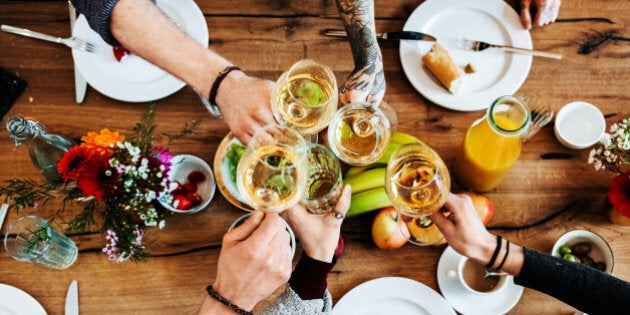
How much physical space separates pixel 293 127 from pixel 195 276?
553 millimetres

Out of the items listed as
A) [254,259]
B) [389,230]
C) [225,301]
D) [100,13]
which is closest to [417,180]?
[389,230]

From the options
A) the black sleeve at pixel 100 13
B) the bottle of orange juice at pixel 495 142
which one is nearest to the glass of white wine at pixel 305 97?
the bottle of orange juice at pixel 495 142

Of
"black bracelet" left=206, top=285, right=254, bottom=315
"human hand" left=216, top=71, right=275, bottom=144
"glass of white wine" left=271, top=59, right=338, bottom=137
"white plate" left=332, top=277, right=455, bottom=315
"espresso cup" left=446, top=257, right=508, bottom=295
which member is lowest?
"white plate" left=332, top=277, right=455, bottom=315

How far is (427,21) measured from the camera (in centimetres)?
150

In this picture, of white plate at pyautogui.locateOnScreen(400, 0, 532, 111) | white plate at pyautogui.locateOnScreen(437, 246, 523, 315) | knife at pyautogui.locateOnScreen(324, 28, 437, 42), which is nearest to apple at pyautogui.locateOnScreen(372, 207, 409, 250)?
white plate at pyautogui.locateOnScreen(437, 246, 523, 315)

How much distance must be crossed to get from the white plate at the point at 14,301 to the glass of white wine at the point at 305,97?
0.85 metres

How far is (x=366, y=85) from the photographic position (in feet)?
4.45

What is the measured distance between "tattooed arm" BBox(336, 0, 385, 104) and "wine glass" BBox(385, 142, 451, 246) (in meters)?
0.32

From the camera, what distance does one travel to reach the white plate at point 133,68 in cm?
144

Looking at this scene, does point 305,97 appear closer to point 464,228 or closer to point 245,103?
point 245,103

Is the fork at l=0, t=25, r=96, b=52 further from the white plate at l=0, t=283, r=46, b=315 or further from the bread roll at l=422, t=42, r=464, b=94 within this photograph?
the bread roll at l=422, t=42, r=464, b=94

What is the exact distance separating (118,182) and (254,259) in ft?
1.23

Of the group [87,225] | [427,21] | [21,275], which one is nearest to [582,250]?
[427,21]

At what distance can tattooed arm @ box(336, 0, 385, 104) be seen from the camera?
1359mm
